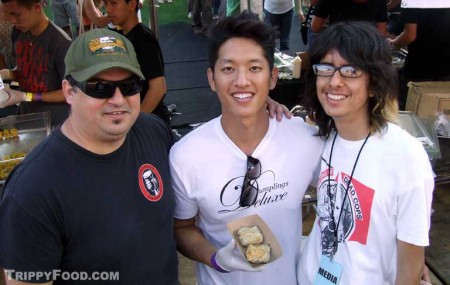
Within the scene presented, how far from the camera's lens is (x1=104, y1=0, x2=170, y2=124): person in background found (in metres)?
3.45

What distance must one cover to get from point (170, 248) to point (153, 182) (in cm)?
31

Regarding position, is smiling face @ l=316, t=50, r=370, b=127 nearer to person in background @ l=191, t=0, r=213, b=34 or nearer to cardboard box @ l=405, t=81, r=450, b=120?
cardboard box @ l=405, t=81, r=450, b=120

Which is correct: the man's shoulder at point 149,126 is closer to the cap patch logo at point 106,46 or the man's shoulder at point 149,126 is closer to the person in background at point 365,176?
the cap patch logo at point 106,46

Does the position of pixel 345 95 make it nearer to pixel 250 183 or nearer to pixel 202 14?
pixel 250 183

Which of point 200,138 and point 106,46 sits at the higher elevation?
point 106,46

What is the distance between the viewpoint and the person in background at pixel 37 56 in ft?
11.3

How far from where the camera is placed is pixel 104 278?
1684mm

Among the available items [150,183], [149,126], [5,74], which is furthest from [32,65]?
[150,183]

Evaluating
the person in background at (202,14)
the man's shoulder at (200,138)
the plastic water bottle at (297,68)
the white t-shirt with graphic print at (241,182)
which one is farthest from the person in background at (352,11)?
the person in background at (202,14)

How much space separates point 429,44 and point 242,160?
10.9 ft

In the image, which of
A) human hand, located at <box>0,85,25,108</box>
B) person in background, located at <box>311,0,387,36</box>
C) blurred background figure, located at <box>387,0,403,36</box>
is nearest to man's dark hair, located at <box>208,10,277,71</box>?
human hand, located at <box>0,85,25,108</box>

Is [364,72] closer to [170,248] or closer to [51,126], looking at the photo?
[170,248]

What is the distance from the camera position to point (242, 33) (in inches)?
76.4

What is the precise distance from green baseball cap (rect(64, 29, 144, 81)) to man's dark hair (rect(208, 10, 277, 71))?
0.41 m
